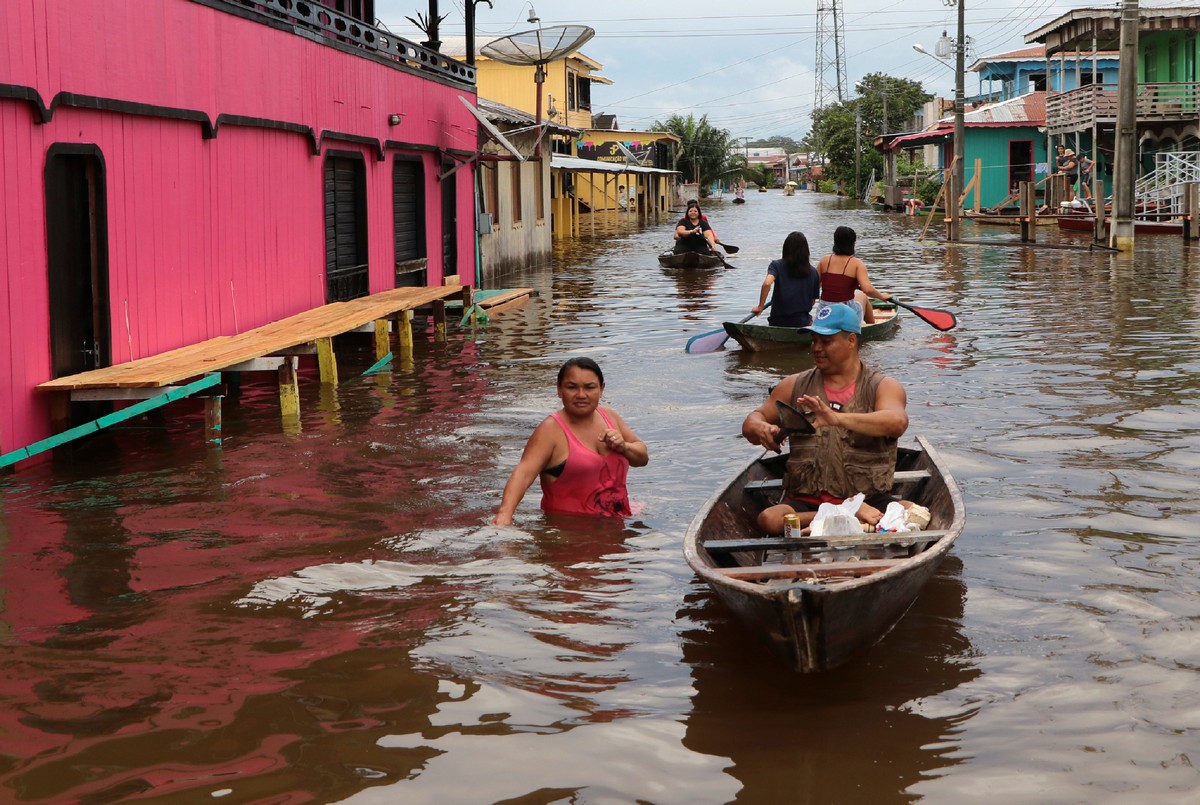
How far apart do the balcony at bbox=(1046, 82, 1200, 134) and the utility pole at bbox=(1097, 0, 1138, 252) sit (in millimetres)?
9839

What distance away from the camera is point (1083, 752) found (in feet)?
16.0

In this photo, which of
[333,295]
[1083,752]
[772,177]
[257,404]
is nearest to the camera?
[1083,752]

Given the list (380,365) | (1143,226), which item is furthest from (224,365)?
(1143,226)

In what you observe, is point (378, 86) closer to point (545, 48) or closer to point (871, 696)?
point (545, 48)

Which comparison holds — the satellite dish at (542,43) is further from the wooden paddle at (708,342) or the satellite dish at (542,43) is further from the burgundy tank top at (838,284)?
the burgundy tank top at (838,284)

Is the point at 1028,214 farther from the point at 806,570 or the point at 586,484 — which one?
the point at 806,570

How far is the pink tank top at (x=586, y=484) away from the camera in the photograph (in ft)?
24.0

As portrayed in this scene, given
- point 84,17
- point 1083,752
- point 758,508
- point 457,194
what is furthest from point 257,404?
point 457,194

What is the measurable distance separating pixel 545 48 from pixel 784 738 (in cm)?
1860

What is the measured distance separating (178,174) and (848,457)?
7383 millimetres

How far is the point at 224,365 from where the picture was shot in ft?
34.2

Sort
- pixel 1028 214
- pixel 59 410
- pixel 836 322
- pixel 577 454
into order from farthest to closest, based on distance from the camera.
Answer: pixel 1028 214 → pixel 59 410 → pixel 577 454 → pixel 836 322

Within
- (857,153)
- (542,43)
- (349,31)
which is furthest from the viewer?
(857,153)

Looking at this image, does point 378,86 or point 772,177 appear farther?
point 772,177
